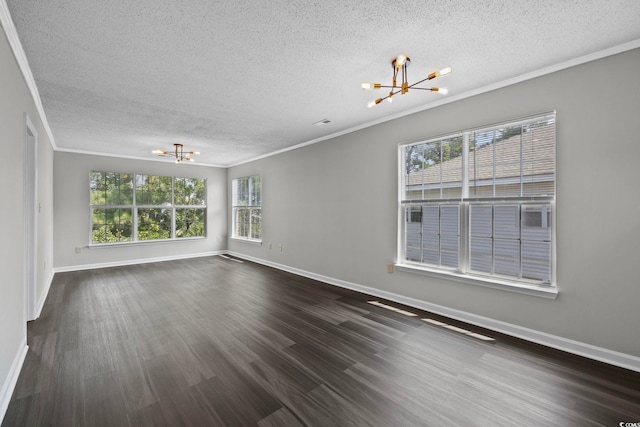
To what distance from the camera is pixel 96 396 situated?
74.0 inches

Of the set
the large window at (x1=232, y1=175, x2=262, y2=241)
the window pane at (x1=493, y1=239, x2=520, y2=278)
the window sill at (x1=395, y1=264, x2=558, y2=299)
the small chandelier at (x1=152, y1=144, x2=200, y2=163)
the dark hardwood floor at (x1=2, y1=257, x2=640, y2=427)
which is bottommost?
the dark hardwood floor at (x1=2, y1=257, x2=640, y2=427)

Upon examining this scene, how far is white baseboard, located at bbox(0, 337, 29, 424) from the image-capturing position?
5.62ft

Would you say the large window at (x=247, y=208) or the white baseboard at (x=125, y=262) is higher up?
the large window at (x=247, y=208)

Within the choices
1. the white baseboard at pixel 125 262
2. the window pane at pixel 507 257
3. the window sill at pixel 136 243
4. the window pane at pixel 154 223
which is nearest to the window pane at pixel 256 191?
the window sill at pixel 136 243

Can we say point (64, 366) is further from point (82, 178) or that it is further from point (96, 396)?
point (82, 178)

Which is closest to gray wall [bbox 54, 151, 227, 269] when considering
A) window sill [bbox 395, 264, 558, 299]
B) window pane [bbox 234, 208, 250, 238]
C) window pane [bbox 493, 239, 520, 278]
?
window pane [bbox 234, 208, 250, 238]

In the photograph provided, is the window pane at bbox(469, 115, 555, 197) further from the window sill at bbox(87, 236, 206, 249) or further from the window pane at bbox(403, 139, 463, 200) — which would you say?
the window sill at bbox(87, 236, 206, 249)

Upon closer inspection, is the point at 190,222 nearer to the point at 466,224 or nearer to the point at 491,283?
the point at 466,224

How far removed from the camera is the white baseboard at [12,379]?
1.71 m

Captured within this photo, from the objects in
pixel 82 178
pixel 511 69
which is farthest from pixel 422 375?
pixel 82 178

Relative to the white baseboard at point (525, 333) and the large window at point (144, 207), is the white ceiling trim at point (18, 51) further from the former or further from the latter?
the white baseboard at point (525, 333)

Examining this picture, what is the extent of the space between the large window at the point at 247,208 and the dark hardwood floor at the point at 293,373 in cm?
343

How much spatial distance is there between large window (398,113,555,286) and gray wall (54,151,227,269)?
19.6 ft

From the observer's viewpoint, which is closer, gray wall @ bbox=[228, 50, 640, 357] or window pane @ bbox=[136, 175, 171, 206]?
gray wall @ bbox=[228, 50, 640, 357]
